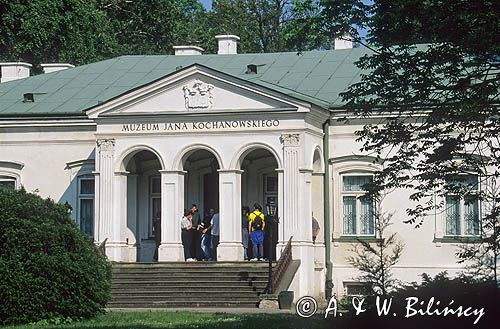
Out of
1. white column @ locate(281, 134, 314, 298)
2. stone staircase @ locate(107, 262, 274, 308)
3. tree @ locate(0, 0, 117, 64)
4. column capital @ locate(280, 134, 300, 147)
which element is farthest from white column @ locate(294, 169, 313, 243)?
tree @ locate(0, 0, 117, 64)

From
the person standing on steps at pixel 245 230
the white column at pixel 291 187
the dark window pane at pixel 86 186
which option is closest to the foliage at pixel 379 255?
the white column at pixel 291 187

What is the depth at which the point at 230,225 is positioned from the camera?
32.4 meters

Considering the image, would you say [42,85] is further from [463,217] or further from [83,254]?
[83,254]

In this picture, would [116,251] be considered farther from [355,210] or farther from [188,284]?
[355,210]

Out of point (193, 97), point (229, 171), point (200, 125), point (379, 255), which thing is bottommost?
point (379, 255)

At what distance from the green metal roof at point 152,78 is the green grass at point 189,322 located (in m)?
11.3

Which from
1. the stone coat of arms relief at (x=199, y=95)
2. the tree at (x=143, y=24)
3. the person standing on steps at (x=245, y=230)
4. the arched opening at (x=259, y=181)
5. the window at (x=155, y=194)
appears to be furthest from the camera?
the tree at (x=143, y=24)

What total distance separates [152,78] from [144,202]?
4190mm

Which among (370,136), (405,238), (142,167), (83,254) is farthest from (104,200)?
(370,136)

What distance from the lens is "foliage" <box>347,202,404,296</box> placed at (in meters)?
33.1

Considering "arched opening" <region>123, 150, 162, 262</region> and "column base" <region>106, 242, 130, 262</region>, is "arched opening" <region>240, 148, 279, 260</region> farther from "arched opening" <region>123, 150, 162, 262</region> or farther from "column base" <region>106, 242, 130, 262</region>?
"column base" <region>106, 242, 130, 262</region>

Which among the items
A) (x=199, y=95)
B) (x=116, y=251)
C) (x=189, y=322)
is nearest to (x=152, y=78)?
(x=199, y=95)

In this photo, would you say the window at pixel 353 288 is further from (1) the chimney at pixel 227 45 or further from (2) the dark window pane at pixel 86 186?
(1) the chimney at pixel 227 45

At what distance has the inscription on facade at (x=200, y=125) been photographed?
32500 mm
